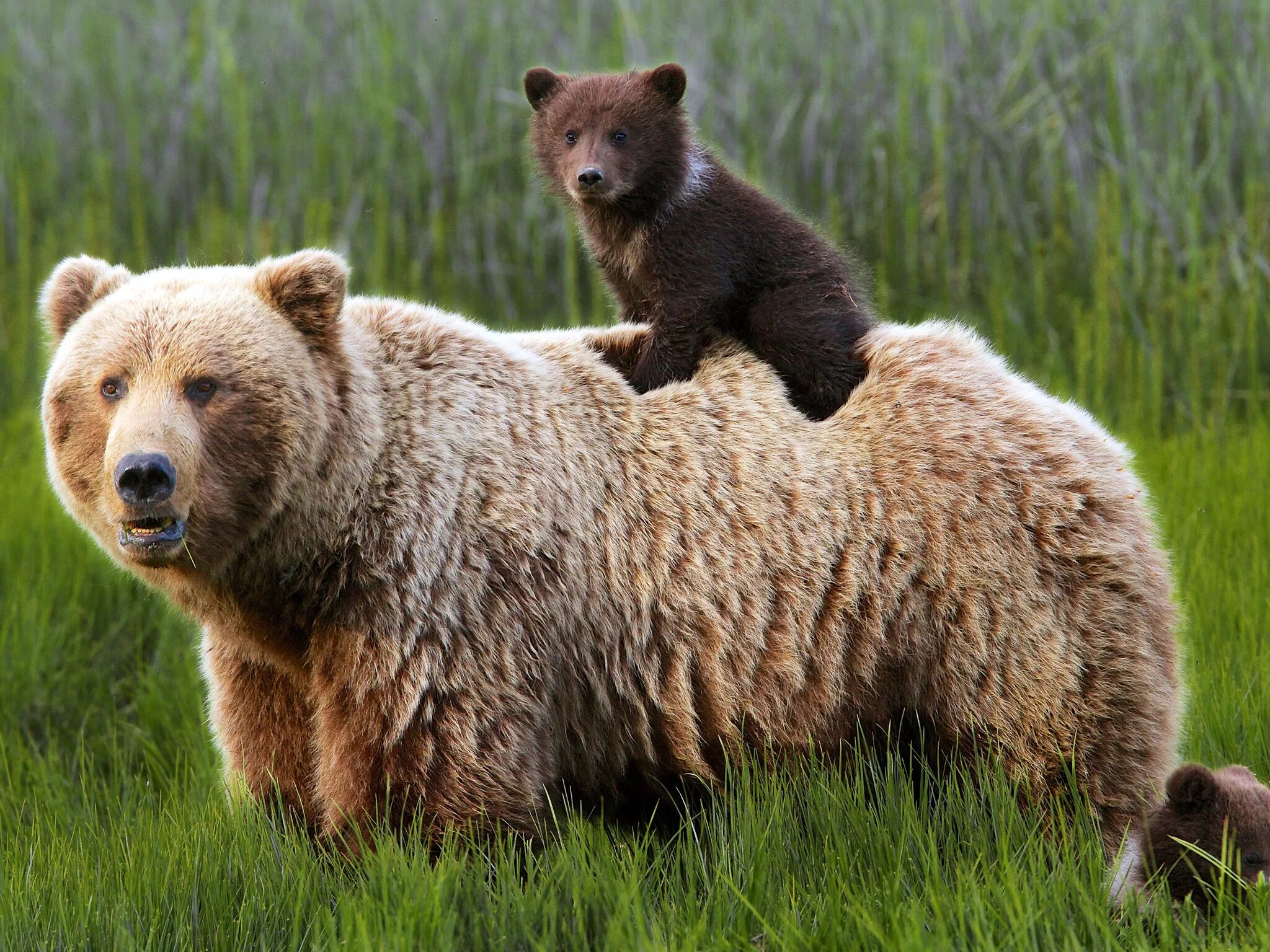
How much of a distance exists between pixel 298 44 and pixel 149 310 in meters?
7.94

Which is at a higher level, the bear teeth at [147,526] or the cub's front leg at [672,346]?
the cub's front leg at [672,346]

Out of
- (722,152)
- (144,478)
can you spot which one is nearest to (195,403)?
(144,478)

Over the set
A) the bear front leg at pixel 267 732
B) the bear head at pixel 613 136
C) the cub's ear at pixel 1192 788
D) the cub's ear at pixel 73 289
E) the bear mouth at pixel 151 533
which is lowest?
the bear front leg at pixel 267 732

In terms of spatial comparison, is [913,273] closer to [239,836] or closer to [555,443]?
[555,443]

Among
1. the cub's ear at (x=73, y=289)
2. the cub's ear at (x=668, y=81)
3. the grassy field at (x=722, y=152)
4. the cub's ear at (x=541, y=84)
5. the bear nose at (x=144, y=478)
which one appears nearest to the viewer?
the bear nose at (x=144, y=478)

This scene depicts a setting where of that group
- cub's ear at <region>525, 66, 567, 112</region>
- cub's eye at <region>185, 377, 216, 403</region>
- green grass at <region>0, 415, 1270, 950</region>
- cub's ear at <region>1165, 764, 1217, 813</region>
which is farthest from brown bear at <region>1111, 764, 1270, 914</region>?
cub's ear at <region>525, 66, 567, 112</region>

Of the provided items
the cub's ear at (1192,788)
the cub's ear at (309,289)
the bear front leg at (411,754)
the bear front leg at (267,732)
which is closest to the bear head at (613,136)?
the cub's ear at (309,289)

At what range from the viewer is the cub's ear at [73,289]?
455 centimetres

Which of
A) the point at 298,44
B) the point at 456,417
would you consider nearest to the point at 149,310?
the point at 456,417

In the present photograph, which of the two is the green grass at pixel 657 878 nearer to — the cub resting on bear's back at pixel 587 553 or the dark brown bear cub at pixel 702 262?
the cub resting on bear's back at pixel 587 553

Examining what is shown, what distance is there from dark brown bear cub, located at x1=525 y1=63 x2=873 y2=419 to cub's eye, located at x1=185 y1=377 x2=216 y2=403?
1452 millimetres

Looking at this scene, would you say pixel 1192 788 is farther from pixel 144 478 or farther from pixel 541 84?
pixel 541 84

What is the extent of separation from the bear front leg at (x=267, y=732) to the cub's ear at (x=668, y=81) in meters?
2.38

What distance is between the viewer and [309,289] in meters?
4.42
